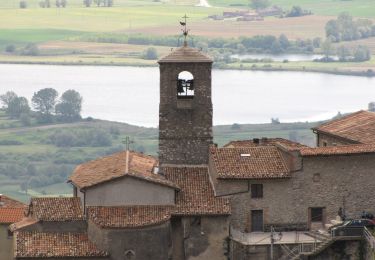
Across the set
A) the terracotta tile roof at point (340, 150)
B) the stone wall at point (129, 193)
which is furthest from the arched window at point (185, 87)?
the terracotta tile roof at point (340, 150)

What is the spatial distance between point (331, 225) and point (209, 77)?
7.17 metres

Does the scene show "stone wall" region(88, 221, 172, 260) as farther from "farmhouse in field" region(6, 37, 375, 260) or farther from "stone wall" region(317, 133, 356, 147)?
"stone wall" region(317, 133, 356, 147)

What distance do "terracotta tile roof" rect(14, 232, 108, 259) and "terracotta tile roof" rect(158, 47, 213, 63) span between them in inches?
278

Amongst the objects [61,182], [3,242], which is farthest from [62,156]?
[3,242]

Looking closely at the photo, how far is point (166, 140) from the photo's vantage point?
5622 centimetres

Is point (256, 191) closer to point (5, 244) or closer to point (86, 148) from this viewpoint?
point (5, 244)

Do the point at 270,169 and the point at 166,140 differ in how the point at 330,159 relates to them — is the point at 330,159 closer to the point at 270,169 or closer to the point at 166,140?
the point at 270,169

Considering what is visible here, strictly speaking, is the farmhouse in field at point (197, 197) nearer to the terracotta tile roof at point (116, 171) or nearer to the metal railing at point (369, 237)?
the terracotta tile roof at point (116, 171)

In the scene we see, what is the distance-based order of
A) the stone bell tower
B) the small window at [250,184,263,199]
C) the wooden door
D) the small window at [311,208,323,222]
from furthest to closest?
the stone bell tower → the small window at [311,208,323,222] → the wooden door → the small window at [250,184,263,199]

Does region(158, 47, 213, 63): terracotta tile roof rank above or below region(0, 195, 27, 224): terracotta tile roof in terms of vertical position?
above

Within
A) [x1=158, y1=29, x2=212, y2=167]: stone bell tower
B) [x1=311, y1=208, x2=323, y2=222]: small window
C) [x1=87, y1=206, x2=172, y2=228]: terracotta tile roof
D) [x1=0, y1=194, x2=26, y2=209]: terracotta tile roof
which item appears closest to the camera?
[x1=87, y1=206, x2=172, y2=228]: terracotta tile roof

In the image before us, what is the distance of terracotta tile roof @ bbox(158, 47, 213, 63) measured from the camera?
55.7 m

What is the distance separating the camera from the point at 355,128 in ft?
189

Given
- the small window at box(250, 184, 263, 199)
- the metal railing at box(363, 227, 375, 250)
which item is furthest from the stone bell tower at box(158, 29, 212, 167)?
the metal railing at box(363, 227, 375, 250)
